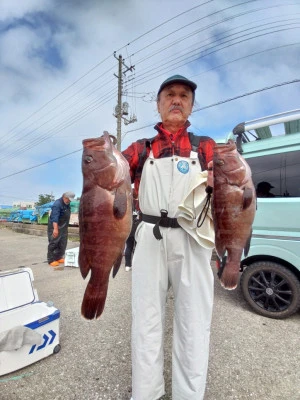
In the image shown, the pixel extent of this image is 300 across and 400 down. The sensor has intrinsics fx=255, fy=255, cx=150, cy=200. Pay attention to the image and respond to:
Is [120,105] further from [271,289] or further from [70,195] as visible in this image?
[271,289]

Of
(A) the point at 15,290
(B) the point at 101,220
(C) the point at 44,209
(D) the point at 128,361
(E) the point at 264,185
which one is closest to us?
(B) the point at 101,220

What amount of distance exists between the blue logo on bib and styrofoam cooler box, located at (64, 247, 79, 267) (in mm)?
5696

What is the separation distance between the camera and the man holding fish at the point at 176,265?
1.80 m

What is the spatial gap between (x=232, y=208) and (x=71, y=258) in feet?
20.7

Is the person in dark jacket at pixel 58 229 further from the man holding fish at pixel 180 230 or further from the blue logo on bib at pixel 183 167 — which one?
the blue logo on bib at pixel 183 167

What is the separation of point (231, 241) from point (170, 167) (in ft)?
2.33

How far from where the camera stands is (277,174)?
11.3 ft

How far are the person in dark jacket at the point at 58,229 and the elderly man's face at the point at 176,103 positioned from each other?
5.38m

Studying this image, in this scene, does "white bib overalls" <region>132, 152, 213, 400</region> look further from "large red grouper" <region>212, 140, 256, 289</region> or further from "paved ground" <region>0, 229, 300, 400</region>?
"paved ground" <region>0, 229, 300, 400</region>

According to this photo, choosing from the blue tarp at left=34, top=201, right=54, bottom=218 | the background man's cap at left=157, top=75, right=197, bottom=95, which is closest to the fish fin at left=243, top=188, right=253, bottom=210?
the background man's cap at left=157, top=75, right=197, bottom=95

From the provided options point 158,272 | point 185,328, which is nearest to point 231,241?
point 158,272

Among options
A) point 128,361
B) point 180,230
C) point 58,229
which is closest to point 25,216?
point 58,229

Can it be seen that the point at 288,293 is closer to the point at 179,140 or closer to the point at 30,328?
the point at 179,140

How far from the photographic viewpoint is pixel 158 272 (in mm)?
1874
